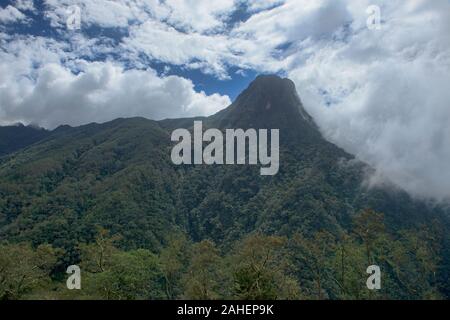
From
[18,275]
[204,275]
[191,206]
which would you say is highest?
[191,206]

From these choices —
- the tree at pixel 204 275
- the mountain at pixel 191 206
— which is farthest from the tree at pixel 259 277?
the mountain at pixel 191 206

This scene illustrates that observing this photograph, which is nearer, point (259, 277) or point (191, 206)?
point (259, 277)

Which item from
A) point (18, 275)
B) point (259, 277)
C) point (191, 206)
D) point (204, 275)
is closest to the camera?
point (259, 277)

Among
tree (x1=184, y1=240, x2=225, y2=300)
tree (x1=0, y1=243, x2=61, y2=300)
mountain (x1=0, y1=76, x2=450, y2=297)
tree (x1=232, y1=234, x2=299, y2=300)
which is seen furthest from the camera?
mountain (x1=0, y1=76, x2=450, y2=297)

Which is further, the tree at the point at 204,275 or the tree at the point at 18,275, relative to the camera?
the tree at the point at 18,275

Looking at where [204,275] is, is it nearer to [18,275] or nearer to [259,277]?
[259,277]

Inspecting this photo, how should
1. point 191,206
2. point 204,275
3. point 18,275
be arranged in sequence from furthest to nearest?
point 191,206, point 18,275, point 204,275

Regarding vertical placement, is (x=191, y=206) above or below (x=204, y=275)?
above

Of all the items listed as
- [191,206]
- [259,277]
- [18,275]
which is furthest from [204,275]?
[191,206]

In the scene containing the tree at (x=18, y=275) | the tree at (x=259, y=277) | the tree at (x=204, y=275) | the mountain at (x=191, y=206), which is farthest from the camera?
the mountain at (x=191, y=206)

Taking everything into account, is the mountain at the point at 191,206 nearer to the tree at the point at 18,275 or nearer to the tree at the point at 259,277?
the tree at the point at 18,275

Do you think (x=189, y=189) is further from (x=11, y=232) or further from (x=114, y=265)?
(x=114, y=265)

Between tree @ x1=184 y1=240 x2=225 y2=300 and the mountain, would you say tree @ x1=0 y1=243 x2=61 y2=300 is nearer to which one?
tree @ x1=184 y1=240 x2=225 y2=300

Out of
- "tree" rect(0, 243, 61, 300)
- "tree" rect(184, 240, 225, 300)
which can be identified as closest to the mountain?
"tree" rect(0, 243, 61, 300)
